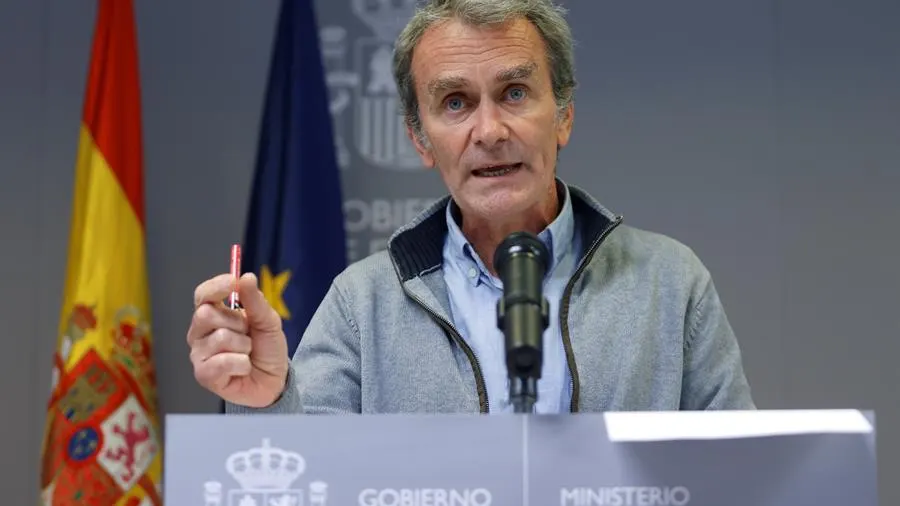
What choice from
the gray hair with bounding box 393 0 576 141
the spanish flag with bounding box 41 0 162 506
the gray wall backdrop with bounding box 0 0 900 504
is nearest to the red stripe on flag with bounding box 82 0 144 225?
the spanish flag with bounding box 41 0 162 506

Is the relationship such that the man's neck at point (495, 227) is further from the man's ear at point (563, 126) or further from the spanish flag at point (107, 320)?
the spanish flag at point (107, 320)

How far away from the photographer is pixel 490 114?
2.04 metres

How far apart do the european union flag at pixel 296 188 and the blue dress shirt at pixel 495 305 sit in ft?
4.33

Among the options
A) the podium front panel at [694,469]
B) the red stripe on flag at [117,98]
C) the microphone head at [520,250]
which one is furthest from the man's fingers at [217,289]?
the red stripe on flag at [117,98]

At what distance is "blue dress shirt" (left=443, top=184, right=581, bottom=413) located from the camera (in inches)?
78.7

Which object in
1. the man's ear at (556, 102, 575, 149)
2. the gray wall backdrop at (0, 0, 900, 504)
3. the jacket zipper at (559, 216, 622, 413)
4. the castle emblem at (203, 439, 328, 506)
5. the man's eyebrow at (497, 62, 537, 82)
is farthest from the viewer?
the gray wall backdrop at (0, 0, 900, 504)

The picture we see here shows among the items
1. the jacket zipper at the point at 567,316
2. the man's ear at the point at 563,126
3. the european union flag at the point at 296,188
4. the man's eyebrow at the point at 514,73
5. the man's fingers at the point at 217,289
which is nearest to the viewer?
the man's fingers at the point at 217,289

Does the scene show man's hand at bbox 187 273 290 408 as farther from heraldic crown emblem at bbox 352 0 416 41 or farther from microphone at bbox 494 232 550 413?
heraldic crown emblem at bbox 352 0 416 41

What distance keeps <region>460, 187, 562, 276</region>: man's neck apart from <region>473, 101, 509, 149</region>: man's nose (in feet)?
0.56

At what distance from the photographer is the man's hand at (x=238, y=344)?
1.49m

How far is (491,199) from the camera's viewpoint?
204cm

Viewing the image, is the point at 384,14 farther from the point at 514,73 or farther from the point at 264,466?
the point at 264,466

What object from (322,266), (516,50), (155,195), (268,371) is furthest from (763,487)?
(155,195)

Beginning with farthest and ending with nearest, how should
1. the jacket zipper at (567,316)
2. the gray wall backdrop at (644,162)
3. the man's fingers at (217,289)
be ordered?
the gray wall backdrop at (644,162) → the jacket zipper at (567,316) → the man's fingers at (217,289)
